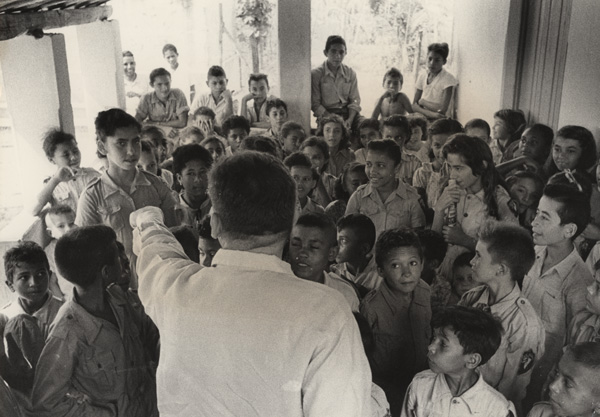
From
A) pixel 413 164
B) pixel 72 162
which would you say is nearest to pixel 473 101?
pixel 413 164

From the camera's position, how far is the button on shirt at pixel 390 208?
242 centimetres

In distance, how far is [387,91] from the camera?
14.2 feet

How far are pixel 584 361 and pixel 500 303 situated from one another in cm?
37

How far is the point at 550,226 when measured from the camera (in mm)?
1918

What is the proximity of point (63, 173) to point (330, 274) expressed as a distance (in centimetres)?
101

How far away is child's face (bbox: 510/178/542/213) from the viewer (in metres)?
2.39

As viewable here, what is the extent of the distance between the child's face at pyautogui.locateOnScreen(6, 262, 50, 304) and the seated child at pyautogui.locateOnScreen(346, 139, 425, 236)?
4.03ft

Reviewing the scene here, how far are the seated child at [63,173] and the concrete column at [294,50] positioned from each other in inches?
72.1

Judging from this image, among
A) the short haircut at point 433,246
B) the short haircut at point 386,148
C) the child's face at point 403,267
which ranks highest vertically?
the short haircut at point 386,148

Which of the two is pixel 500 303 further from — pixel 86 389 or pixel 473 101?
pixel 473 101

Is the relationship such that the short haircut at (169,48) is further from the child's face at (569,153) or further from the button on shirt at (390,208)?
the child's face at (569,153)

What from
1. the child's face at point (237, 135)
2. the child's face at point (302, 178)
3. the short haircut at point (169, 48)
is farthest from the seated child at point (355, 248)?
the short haircut at point (169, 48)

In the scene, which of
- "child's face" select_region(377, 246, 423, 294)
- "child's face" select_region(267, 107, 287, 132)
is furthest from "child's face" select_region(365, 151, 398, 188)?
"child's face" select_region(267, 107, 287, 132)

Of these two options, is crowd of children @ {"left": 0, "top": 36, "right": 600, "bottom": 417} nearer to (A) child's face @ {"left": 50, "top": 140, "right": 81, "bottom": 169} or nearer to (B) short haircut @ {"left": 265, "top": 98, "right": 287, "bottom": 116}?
(A) child's face @ {"left": 50, "top": 140, "right": 81, "bottom": 169}
